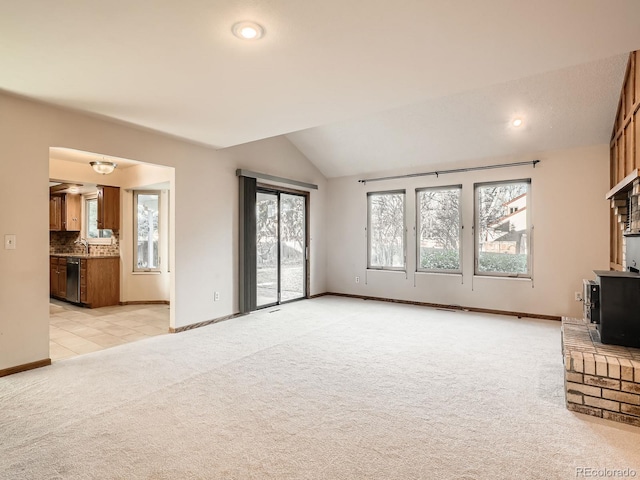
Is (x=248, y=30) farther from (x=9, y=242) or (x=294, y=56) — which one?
(x=9, y=242)

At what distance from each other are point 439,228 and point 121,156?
4953mm

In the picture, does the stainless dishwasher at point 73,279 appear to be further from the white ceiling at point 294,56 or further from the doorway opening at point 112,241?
the white ceiling at point 294,56

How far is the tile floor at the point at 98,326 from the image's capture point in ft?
13.2

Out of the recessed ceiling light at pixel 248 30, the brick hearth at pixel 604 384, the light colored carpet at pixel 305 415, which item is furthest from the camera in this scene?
the brick hearth at pixel 604 384

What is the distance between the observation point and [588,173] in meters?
4.96

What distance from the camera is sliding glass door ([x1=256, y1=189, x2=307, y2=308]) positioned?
5.96 metres

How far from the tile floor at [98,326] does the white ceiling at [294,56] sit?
2.55 meters

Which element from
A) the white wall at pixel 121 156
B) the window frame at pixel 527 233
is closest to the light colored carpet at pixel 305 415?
the white wall at pixel 121 156

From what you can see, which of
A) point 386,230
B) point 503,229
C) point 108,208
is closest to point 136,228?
point 108,208

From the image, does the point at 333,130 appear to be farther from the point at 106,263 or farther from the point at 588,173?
the point at 106,263

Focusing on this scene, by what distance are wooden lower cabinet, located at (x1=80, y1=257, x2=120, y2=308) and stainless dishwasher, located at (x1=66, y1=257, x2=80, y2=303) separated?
6.0 inches

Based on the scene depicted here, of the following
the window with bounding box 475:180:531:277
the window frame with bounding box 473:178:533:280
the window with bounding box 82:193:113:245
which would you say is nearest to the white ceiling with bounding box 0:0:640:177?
the window frame with bounding box 473:178:533:280

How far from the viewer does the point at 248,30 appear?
2.10 metres

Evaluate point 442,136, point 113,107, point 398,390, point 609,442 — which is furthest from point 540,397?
point 113,107
